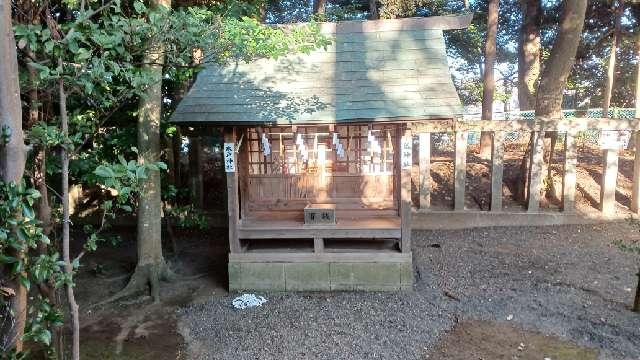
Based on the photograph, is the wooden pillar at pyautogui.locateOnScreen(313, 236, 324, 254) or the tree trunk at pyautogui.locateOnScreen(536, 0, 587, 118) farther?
the tree trunk at pyautogui.locateOnScreen(536, 0, 587, 118)

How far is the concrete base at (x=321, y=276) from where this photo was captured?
258 inches

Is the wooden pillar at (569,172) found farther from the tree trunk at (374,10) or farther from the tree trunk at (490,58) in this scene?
the tree trunk at (374,10)

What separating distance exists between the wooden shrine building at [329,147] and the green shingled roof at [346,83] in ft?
0.05

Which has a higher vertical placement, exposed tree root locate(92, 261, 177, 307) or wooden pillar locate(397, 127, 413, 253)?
wooden pillar locate(397, 127, 413, 253)

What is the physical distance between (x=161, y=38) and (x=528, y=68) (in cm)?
1434

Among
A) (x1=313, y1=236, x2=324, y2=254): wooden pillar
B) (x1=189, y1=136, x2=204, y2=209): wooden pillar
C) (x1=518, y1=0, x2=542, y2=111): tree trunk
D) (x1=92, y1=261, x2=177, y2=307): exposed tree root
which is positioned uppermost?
(x1=518, y1=0, x2=542, y2=111): tree trunk

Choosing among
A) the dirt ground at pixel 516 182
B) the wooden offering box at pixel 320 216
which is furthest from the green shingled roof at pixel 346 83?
the dirt ground at pixel 516 182

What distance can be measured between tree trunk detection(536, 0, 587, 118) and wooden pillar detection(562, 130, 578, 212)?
111cm

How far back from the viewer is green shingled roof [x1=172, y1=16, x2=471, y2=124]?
19.8 feet

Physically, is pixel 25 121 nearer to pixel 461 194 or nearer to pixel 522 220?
pixel 461 194

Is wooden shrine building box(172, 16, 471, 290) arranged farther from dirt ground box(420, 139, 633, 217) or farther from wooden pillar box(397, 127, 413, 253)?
dirt ground box(420, 139, 633, 217)

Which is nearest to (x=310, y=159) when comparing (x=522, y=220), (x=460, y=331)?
(x=460, y=331)

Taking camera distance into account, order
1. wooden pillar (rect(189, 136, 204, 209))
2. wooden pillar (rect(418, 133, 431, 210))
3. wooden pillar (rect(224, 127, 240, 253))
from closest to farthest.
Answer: wooden pillar (rect(224, 127, 240, 253)), wooden pillar (rect(418, 133, 431, 210)), wooden pillar (rect(189, 136, 204, 209))

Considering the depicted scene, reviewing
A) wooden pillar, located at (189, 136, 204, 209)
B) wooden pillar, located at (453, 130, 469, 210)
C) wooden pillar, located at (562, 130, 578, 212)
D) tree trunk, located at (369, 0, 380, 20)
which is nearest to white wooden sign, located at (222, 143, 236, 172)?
wooden pillar, located at (189, 136, 204, 209)
